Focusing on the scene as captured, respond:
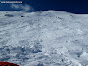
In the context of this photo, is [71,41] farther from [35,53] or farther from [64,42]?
[35,53]

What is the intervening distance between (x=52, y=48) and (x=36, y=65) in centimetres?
151

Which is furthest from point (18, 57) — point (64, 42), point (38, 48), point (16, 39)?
point (64, 42)

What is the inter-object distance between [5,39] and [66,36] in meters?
3.21

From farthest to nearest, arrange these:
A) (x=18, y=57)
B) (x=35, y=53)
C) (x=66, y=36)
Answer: (x=66, y=36) → (x=35, y=53) → (x=18, y=57)

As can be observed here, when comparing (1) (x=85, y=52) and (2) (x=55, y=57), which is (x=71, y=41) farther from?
(2) (x=55, y=57)

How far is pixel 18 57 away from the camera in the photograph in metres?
4.46

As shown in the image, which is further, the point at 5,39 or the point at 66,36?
the point at 66,36

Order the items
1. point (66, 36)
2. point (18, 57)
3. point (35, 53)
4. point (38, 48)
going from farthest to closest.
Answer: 1. point (66, 36)
2. point (38, 48)
3. point (35, 53)
4. point (18, 57)

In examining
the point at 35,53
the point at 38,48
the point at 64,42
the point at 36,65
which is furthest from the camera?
the point at 64,42

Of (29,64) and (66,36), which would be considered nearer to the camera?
(29,64)

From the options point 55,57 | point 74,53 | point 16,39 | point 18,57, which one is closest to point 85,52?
point 74,53

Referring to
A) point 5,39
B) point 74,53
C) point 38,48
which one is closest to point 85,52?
point 74,53

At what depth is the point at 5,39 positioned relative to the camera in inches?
245

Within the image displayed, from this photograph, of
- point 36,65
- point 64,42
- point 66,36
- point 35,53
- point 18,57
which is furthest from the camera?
point 66,36
